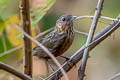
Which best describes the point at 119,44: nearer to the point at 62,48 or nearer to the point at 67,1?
the point at 67,1

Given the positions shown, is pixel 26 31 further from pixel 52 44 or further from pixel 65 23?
pixel 65 23

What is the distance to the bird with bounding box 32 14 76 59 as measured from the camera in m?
3.11

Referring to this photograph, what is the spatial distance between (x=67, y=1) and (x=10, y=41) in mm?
2787

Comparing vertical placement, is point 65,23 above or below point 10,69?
below

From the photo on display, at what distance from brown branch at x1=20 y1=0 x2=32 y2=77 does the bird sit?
1386mm

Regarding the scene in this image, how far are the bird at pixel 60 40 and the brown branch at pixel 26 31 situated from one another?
54.6 inches

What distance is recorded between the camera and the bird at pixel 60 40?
3.11 m

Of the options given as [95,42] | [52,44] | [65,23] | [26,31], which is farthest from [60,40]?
[26,31]

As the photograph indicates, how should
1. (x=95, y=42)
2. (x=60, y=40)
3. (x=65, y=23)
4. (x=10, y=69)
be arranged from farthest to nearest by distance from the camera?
(x=65, y=23) < (x=60, y=40) < (x=95, y=42) < (x=10, y=69)

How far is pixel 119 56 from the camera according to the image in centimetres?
529

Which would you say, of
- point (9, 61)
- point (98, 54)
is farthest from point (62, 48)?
point (98, 54)

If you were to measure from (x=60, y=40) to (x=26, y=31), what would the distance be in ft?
5.09

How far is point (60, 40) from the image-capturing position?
3.15 metres

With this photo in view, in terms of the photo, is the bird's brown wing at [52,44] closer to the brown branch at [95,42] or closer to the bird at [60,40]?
the bird at [60,40]
